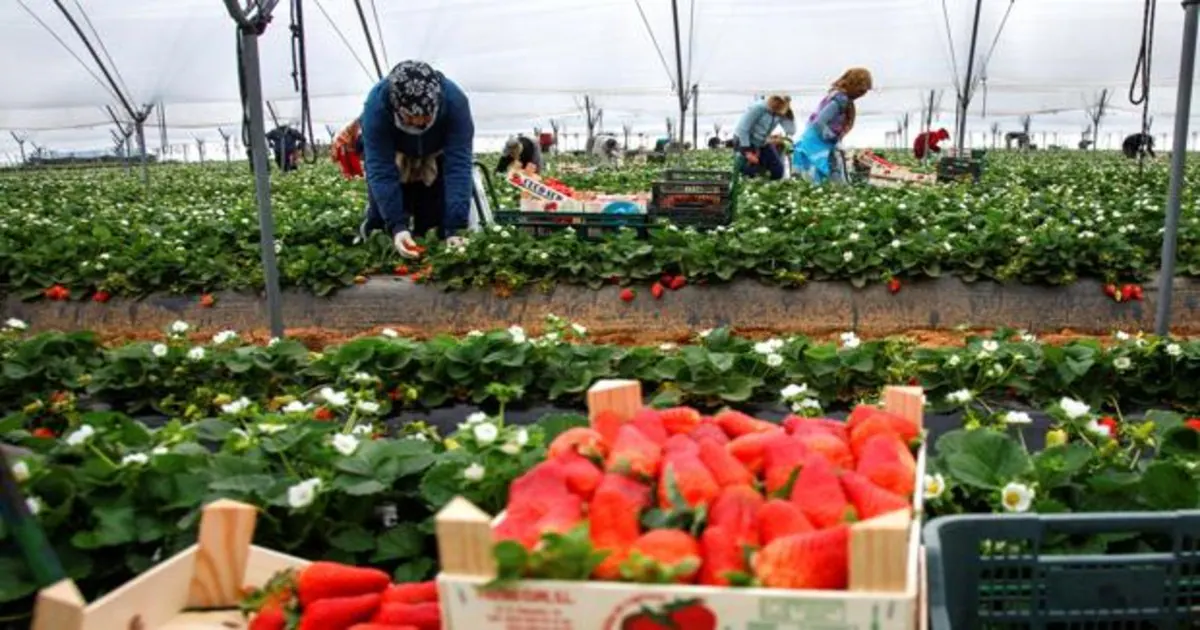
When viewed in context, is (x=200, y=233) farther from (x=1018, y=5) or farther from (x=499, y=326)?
(x=1018, y=5)

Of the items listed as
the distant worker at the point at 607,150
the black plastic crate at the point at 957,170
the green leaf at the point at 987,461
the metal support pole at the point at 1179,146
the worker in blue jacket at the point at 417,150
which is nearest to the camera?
the green leaf at the point at 987,461

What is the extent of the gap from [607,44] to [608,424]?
1985 cm

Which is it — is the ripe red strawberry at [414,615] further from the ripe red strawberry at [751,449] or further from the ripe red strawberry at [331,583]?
the ripe red strawberry at [751,449]

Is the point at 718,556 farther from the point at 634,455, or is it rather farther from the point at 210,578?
the point at 210,578

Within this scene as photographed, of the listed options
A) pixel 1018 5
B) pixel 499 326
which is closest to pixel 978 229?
pixel 499 326

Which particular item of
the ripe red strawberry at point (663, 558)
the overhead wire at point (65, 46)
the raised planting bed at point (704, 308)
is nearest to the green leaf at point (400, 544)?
the ripe red strawberry at point (663, 558)

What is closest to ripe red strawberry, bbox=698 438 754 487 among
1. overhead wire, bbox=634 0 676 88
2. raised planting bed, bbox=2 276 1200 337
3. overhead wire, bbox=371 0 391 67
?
raised planting bed, bbox=2 276 1200 337

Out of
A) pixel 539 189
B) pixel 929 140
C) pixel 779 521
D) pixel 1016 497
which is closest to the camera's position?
pixel 779 521

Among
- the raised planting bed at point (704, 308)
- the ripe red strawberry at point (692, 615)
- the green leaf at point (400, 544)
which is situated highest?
the ripe red strawberry at point (692, 615)

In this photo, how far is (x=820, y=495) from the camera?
1.44 m

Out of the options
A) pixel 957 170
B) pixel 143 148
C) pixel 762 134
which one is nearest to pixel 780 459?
pixel 762 134

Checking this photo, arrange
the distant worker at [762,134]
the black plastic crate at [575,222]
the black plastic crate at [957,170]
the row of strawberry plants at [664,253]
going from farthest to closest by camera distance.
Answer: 1. the black plastic crate at [957,170]
2. the distant worker at [762,134]
3. the black plastic crate at [575,222]
4. the row of strawberry plants at [664,253]

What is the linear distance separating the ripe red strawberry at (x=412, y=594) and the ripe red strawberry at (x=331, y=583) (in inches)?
1.4

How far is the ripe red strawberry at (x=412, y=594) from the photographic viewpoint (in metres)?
1.56
